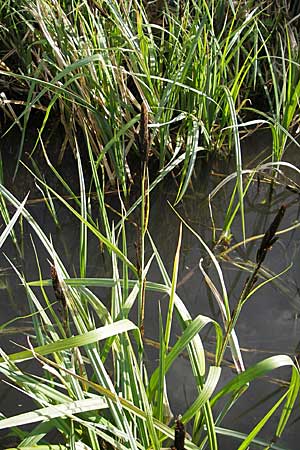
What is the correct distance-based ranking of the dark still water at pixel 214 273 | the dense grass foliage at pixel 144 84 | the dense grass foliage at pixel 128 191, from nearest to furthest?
the dense grass foliage at pixel 128 191 → the dark still water at pixel 214 273 → the dense grass foliage at pixel 144 84

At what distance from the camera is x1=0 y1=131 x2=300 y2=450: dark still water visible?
3.37 ft

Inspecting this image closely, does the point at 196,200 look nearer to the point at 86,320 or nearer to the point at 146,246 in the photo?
the point at 146,246

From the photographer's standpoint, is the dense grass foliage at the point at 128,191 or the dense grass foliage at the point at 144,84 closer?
the dense grass foliage at the point at 128,191

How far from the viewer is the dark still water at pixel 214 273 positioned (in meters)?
1.03

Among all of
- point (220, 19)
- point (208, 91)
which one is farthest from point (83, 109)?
point (220, 19)

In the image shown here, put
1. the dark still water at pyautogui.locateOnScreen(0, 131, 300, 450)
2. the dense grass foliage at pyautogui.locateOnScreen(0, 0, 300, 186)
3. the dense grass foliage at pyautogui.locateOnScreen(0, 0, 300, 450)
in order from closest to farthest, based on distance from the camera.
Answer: the dense grass foliage at pyautogui.locateOnScreen(0, 0, 300, 450), the dark still water at pyautogui.locateOnScreen(0, 131, 300, 450), the dense grass foliage at pyautogui.locateOnScreen(0, 0, 300, 186)

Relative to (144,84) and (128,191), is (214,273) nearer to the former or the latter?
(128,191)

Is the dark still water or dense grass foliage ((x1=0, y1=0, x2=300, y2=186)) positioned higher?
dense grass foliage ((x1=0, y1=0, x2=300, y2=186))

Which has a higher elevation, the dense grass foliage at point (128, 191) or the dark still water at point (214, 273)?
the dense grass foliage at point (128, 191)

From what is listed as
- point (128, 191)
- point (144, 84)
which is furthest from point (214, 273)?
point (144, 84)

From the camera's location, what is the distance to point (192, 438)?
877 mm

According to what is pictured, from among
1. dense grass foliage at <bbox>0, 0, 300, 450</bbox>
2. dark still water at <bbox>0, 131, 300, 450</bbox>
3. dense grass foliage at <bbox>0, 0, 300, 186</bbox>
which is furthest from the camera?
dense grass foliage at <bbox>0, 0, 300, 186</bbox>

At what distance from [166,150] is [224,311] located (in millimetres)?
715

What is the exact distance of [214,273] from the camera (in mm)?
1248
